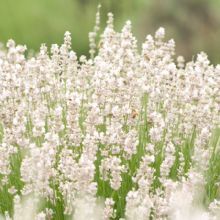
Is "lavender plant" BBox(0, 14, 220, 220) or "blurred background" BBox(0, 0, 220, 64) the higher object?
"blurred background" BBox(0, 0, 220, 64)

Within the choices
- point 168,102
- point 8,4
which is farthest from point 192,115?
point 8,4

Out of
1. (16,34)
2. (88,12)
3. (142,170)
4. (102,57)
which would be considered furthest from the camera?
(88,12)

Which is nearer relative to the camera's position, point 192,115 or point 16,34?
point 192,115

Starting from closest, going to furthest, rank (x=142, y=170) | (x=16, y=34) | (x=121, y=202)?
(x=142, y=170), (x=121, y=202), (x=16, y=34)

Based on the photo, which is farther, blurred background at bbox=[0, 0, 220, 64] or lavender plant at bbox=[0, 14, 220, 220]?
blurred background at bbox=[0, 0, 220, 64]

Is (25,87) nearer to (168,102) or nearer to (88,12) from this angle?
(168,102)

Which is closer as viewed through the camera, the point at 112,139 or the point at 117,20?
the point at 112,139
